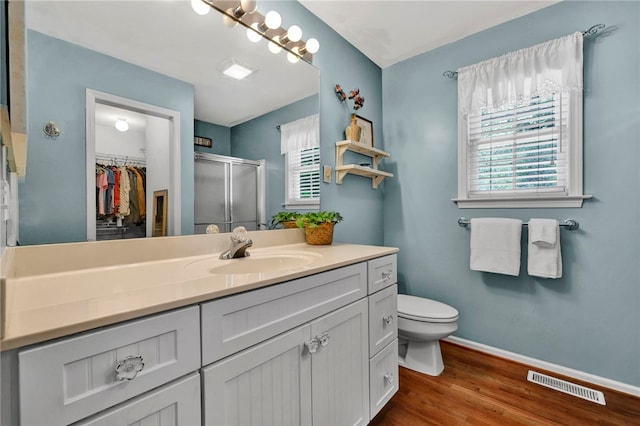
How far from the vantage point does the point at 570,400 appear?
1559 mm

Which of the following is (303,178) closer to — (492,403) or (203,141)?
(203,141)

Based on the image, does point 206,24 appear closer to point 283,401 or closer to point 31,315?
point 31,315

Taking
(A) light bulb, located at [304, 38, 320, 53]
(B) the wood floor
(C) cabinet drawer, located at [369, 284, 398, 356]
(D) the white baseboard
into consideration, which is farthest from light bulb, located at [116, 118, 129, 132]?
(D) the white baseboard

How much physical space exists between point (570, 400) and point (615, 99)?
1714 millimetres

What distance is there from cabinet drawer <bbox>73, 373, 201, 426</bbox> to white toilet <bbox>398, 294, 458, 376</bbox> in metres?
1.42

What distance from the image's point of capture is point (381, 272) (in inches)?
56.0

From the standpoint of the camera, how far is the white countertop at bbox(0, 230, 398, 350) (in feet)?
1.70

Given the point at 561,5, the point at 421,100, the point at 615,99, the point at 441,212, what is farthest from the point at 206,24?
the point at 615,99

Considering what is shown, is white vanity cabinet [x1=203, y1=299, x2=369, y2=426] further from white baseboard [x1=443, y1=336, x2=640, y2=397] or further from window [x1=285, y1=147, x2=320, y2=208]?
white baseboard [x1=443, y1=336, x2=640, y2=397]

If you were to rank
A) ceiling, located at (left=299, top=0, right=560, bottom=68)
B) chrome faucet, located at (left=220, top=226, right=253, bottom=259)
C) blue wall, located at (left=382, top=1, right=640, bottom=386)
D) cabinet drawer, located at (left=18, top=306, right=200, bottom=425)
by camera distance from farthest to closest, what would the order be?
ceiling, located at (left=299, top=0, right=560, bottom=68), blue wall, located at (left=382, top=1, right=640, bottom=386), chrome faucet, located at (left=220, top=226, right=253, bottom=259), cabinet drawer, located at (left=18, top=306, right=200, bottom=425)

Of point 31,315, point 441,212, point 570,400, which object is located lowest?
point 570,400

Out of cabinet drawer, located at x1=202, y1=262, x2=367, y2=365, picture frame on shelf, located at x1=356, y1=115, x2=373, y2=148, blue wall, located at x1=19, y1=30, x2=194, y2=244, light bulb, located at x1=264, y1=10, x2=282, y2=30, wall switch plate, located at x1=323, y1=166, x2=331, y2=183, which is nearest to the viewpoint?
cabinet drawer, located at x1=202, y1=262, x2=367, y2=365

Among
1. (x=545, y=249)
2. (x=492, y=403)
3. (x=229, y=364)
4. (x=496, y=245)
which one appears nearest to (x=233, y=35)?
(x=229, y=364)

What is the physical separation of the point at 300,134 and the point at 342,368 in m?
1.34
